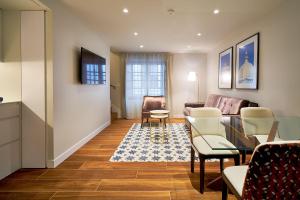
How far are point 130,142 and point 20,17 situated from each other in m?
2.68

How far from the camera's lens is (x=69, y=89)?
11.0 feet

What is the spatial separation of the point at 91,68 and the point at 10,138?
201cm

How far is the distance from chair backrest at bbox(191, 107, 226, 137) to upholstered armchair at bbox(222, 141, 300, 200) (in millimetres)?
1446

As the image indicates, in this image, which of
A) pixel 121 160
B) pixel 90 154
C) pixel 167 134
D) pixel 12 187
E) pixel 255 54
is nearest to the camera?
pixel 12 187

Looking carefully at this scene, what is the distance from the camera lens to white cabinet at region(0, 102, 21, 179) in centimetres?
248

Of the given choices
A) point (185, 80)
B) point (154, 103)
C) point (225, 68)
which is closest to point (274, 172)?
point (225, 68)

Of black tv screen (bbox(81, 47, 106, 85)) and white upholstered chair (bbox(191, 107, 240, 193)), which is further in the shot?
black tv screen (bbox(81, 47, 106, 85))

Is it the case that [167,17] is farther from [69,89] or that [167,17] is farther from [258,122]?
[258,122]

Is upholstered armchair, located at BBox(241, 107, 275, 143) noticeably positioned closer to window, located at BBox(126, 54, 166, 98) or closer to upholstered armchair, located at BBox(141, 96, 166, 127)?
upholstered armchair, located at BBox(141, 96, 166, 127)

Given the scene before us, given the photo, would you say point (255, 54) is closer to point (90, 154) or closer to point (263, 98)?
point (263, 98)

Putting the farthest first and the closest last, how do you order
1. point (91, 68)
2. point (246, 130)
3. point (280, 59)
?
point (91, 68), point (280, 59), point (246, 130)

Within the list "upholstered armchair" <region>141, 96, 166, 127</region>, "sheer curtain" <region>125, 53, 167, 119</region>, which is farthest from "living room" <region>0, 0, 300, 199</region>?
"sheer curtain" <region>125, 53, 167, 119</region>

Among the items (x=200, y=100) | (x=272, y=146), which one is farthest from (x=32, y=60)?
(x=200, y=100)

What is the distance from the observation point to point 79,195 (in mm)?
2141
